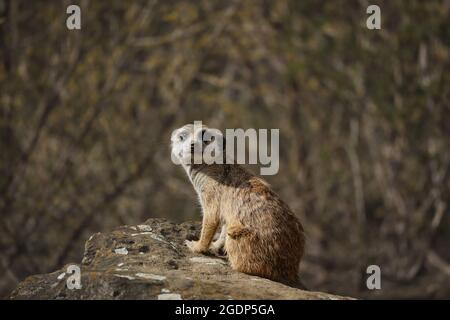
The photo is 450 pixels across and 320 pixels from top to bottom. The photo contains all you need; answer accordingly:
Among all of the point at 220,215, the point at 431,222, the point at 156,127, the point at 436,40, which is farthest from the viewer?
the point at 156,127

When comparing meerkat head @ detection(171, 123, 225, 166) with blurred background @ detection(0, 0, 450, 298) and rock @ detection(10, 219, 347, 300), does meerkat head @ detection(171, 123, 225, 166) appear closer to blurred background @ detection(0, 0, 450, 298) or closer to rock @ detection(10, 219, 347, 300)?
rock @ detection(10, 219, 347, 300)

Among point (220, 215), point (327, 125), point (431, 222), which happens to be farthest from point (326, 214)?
point (220, 215)

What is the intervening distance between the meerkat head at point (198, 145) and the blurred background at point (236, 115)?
4833 millimetres

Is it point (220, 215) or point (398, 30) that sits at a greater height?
point (398, 30)

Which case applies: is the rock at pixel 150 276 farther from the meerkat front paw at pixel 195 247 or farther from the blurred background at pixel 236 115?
the blurred background at pixel 236 115

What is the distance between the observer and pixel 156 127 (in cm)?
1517

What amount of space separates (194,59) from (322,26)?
8.01 feet

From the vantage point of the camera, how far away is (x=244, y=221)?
20.9 ft

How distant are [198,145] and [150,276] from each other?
1748mm

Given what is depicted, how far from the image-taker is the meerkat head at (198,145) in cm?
668

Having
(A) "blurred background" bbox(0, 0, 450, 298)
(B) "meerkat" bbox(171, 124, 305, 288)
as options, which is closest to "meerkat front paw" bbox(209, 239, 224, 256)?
(B) "meerkat" bbox(171, 124, 305, 288)

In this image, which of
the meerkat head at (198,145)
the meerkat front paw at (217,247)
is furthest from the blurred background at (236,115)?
the meerkat front paw at (217,247)

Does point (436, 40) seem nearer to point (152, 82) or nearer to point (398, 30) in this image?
point (398, 30)

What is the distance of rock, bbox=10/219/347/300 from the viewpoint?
4.98m
